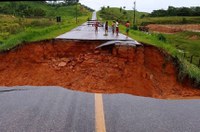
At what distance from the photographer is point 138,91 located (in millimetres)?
11703

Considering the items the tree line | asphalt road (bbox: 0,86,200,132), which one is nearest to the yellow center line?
asphalt road (bbox: 0,86,200,132)

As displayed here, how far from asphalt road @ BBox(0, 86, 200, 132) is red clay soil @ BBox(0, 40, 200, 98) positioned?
153 inches

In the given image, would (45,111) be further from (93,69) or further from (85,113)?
(93,69)

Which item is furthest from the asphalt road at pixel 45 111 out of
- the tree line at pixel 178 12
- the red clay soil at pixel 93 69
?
the tree line at pixel 178 12

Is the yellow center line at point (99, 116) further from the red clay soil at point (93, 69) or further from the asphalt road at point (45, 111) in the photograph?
the red clay soil at point (93, 69)

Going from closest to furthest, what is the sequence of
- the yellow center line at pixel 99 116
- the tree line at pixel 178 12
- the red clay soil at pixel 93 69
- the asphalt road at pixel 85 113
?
the yellow center line at pixel 99 116
the asphalt road at pixel 85 113
the red clay soil at pixel 93 69
the tree line at pixel 178 12

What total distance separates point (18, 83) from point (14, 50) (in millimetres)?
3804

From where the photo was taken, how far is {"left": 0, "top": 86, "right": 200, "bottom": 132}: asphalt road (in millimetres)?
5121

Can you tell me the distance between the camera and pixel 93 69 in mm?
12773

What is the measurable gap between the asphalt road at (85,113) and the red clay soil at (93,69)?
389 centimetres

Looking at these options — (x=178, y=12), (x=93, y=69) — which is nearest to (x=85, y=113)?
(x=93, y=69)

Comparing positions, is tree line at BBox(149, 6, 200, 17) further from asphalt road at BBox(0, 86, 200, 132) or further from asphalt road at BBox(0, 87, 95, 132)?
asphalt road at BBox(0, 87, 95, 132)

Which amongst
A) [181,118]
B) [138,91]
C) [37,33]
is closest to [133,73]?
[138,91]

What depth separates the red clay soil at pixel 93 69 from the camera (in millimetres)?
11875
